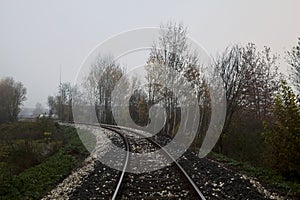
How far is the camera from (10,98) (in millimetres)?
65500

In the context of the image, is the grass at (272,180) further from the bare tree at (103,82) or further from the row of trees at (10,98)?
the row of trees at (10,98)

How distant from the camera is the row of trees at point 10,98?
58.1 m

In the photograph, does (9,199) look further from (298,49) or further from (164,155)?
(298,49)

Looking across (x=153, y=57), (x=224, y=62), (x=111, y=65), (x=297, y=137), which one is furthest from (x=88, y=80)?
(x=297, y=137)

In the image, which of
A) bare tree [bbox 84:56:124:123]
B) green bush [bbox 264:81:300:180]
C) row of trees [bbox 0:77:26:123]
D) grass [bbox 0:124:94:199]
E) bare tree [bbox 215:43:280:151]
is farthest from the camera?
row of trees [bbox 0:77:26:123]

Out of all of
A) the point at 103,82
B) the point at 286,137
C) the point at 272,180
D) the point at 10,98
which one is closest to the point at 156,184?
the point at 272,180

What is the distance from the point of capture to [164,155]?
1258cm

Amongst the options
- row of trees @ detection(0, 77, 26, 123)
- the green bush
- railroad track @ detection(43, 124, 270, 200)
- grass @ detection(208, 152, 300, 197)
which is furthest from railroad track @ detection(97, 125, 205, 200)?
row of trees @ detection(0, 77, 26, 123)

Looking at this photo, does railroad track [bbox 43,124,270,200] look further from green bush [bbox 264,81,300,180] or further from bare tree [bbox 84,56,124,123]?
Result: bare tree [bbox 84,56,124,123]

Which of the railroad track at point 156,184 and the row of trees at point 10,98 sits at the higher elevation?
the row of trees at point 10,98

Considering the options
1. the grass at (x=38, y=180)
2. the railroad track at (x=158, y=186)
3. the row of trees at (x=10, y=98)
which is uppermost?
the row of trees at (x=10, y=98)

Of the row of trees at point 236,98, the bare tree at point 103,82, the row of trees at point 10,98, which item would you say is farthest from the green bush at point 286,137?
the row of trees at point 10,98

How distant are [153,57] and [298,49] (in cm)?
1317

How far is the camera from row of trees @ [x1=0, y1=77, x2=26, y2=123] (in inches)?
2287
